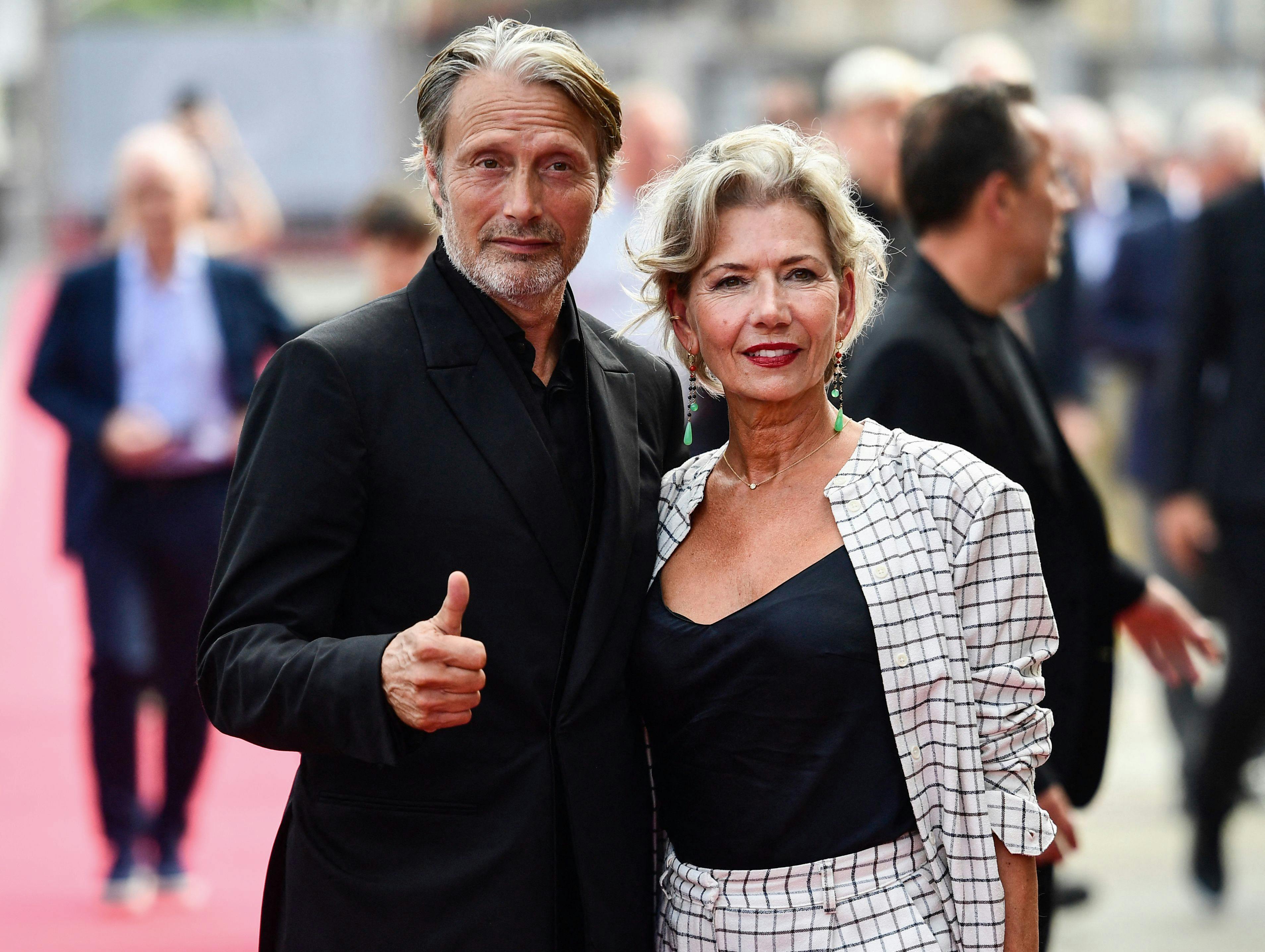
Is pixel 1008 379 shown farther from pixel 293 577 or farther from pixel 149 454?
pixel 149 454

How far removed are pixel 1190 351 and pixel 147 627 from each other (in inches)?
136

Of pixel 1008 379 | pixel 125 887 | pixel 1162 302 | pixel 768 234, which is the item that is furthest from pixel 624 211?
pixel 768 234

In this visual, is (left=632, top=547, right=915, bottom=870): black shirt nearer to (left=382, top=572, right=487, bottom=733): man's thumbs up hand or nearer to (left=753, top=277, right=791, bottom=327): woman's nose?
(left=753, top=277, right=791, bottom=327): woman's nose

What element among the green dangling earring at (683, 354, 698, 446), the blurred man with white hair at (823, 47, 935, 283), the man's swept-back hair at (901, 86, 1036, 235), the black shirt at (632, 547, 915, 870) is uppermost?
the blurred man with white hair at (823, 47, 935, 283)

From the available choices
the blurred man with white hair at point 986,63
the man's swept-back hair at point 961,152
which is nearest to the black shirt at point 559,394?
the man's swept-back hair at point 961,152

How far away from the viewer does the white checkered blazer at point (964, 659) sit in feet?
7.70

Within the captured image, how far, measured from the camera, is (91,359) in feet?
17.5

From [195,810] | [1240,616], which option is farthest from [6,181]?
[1240,616]

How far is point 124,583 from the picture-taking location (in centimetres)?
520

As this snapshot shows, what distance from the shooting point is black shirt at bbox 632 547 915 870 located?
2369 millimetres

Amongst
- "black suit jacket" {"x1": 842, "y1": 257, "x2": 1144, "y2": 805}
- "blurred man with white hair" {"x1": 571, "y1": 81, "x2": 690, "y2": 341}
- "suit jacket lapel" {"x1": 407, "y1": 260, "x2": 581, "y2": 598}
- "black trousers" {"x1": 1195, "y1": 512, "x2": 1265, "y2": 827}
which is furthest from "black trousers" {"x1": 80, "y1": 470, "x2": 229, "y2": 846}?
"black trousers" {"x1": 1195, "y1": 512, "x2": 1265, "y2": 827}

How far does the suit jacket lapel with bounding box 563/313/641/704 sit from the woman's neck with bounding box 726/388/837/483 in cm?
18

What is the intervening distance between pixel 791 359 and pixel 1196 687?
4.11m

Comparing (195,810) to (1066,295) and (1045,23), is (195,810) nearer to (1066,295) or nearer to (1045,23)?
(1066,295)
